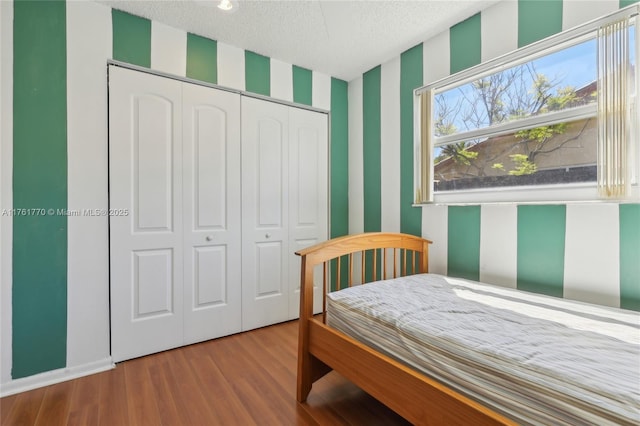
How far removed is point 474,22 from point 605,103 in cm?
98

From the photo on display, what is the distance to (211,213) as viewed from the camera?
90.8 inches

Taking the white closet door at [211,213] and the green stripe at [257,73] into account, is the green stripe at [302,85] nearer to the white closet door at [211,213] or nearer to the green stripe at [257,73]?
the green stripe at [257,73]

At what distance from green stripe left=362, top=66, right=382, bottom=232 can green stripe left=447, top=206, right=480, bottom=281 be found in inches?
28.0

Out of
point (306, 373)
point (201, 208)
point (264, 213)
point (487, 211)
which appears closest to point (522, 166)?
point (487, 211)

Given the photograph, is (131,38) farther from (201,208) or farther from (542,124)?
(542,124)

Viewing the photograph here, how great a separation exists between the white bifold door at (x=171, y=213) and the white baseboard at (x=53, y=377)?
0.08 m

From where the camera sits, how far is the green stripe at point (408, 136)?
7.88 ft

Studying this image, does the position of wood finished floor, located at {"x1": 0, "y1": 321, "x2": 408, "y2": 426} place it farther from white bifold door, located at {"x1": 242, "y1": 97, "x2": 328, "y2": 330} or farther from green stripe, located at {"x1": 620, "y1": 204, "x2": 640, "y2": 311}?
green stripe, located at {"x1": 620, "y1": 204, "x2": 640, "y2": 311}

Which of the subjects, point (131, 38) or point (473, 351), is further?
point (131, 38)

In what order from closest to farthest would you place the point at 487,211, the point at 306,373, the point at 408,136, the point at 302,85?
1. the point at 306,373
2. the point at 487,211
3. the point at 408,136
4. the point at 302,85

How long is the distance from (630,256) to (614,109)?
695 millimetres

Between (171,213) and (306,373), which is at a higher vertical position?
(171,213)

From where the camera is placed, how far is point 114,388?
169cm

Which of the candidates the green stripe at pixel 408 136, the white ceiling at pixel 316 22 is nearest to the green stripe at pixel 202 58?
the white ceiling at pixel 316 22
